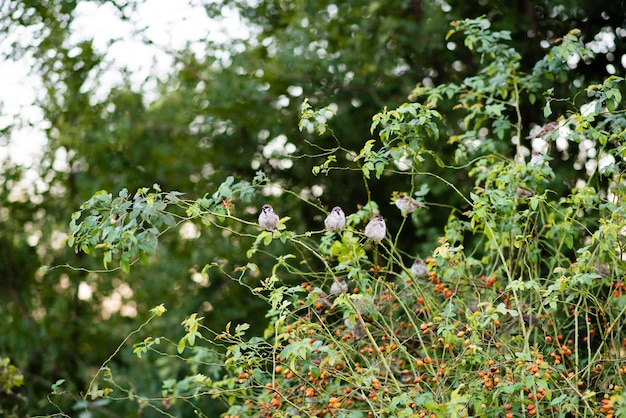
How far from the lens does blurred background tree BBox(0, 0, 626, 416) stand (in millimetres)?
3855

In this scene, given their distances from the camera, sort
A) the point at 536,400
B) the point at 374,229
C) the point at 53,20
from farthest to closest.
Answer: the point at 53,20
the point at 374,229
the point at 536,400

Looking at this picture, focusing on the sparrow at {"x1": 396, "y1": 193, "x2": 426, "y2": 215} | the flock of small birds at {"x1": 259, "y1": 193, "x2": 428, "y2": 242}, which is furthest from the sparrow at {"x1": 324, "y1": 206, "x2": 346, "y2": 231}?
the sparrow at {"x1": 396, "y1": 193, "x2": 426, "y2": 215}

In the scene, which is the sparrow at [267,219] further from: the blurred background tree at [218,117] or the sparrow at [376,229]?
the blurred background tree at [218,117]

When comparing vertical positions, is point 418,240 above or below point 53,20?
below

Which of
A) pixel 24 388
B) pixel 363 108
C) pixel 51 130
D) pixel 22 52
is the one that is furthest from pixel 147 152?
pixel 24 388

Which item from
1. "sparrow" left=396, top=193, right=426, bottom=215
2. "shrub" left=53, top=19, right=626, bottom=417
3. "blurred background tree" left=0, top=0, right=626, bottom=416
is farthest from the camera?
"blurred background tree" left=0, top=0, right=626, bottom=416

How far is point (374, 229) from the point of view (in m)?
1.87

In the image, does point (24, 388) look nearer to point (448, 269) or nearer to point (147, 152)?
point (147, 152)

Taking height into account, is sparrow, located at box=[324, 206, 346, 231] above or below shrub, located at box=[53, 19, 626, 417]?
above

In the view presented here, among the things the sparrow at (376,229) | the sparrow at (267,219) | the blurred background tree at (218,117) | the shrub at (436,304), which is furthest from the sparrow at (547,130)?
the blurred background tree at (218,117)

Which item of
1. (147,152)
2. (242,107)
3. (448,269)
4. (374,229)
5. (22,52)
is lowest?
(147,152)

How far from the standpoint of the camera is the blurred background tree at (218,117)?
152 inches

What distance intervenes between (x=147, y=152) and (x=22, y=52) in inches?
31.4

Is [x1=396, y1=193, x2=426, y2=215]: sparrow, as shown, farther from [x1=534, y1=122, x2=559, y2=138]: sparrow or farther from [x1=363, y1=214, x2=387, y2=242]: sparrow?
[x1=534, y1=122, x2=559, y2=138]: sparrow
